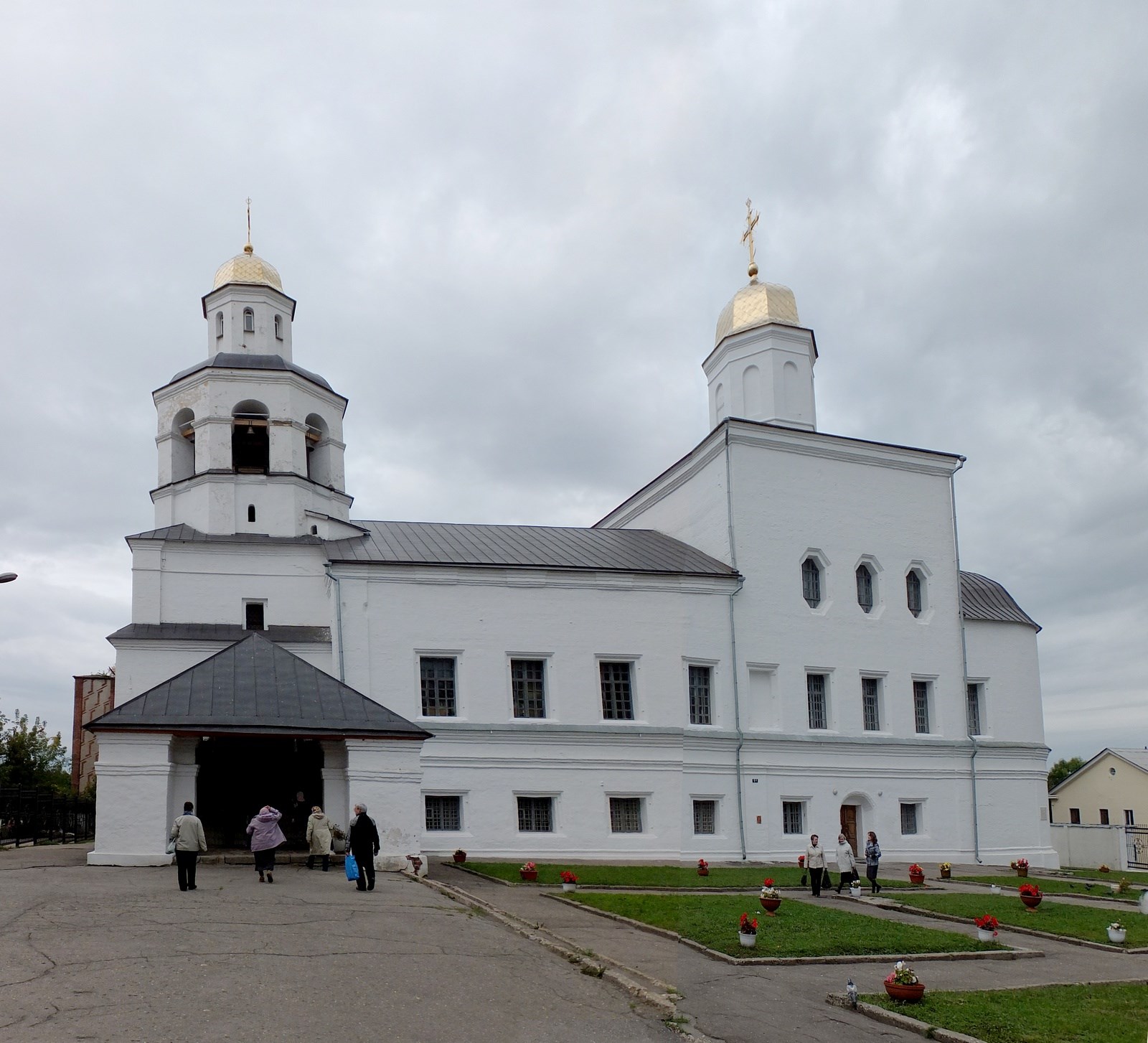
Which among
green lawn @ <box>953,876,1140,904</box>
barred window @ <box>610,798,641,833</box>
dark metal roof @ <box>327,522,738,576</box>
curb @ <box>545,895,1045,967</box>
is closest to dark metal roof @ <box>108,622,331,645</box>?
dark metal roof @ <box>327,522,738,576</box>

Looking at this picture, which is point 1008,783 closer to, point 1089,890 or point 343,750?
point 1089,890

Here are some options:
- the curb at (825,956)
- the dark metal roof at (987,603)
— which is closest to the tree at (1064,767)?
the dark metal roof at (987,603)

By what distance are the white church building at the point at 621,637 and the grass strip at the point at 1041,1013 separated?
15576mm

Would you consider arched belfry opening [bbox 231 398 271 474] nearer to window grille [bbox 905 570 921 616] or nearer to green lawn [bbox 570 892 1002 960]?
green lawn [bbox 570 892 1002 960]

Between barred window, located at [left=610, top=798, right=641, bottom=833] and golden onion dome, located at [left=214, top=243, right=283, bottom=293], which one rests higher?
golden onion dome, located at [left=214, top=243, right=283, bottom=293]

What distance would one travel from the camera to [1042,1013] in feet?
36.7

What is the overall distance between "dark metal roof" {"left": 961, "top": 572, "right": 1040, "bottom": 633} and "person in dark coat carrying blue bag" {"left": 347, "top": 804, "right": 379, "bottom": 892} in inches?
968

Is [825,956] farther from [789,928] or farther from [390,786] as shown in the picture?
[390,786]

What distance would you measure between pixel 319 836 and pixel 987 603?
25631 millimetres

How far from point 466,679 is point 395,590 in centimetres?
296

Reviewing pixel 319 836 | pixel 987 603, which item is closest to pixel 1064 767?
pixel 987 603

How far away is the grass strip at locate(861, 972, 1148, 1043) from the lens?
Answer: 33.5 ft

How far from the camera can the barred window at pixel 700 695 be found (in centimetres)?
3147

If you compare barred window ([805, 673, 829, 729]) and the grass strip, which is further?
barred window ([805, 673, 829, 729])
